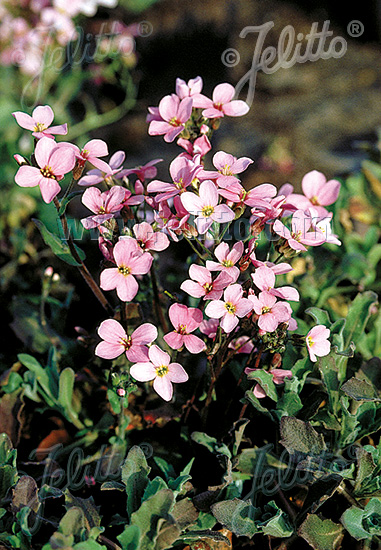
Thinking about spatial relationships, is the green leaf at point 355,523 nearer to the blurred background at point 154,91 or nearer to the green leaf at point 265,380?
the green leaf at point 265,380

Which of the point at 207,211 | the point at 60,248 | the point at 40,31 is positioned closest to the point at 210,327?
the point at 207,211

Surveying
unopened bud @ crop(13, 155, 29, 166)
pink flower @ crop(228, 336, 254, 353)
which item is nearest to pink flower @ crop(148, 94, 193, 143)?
unopened bud @ crop(13, 155, 29, 166)

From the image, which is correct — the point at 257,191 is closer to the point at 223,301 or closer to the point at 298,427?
the point at 223,301

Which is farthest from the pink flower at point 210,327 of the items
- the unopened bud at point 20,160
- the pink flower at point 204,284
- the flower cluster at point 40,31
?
the flower cluster at point 40,31

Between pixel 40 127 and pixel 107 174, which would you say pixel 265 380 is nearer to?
pixel 107 174

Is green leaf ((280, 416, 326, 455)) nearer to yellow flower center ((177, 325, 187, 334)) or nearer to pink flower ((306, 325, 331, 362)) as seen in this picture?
pink flower ((306, 325, 331, 362))

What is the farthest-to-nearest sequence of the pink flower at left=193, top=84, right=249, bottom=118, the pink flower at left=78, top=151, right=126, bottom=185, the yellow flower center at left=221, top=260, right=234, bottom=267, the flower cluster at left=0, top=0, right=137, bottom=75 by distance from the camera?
the flower cluster at left=0, top=0, right=137, bottom=75 → the pink flower at left=193, top=84, right=249, bottom=118 → the pink flower at left=78, top=151, right=126, bottom=185 → the yellow flower center at left=221, top=260, right=234, bottom=267
